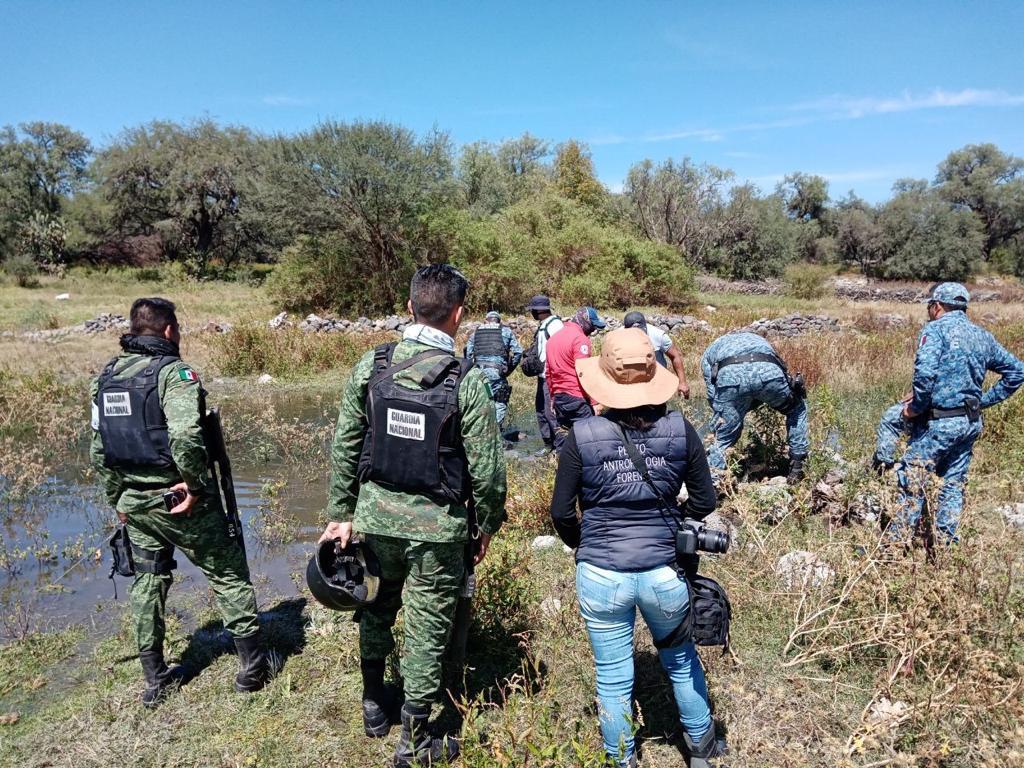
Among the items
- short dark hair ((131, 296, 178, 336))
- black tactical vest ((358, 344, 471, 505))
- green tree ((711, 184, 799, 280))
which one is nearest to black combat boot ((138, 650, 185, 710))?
short dark hair ((131, 296, 178, 336))

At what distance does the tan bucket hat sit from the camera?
7.63 ft

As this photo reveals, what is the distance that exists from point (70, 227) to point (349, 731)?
38.8 m

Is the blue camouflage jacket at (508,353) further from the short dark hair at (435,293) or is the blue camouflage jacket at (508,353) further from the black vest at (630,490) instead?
the black vest at (630,490)

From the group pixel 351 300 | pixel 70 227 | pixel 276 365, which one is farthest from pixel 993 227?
pixel 70 227

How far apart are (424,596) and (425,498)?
39 cm

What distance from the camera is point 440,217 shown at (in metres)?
20.5

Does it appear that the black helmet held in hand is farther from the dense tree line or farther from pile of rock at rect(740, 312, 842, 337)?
the dense tree line

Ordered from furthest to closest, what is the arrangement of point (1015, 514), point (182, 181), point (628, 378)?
point (182, 181) < point (1015, 514) < point (628, 378)

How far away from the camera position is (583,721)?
9.05ft

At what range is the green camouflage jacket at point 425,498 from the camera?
8.27ft

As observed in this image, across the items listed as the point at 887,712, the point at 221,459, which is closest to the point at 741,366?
the point at 887,712

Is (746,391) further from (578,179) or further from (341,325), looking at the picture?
(578,179)

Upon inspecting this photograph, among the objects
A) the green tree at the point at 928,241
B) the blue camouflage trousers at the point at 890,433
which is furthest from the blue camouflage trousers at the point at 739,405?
the green tree at the point at 928,241

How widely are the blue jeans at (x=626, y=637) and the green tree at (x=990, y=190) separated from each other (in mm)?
50813
